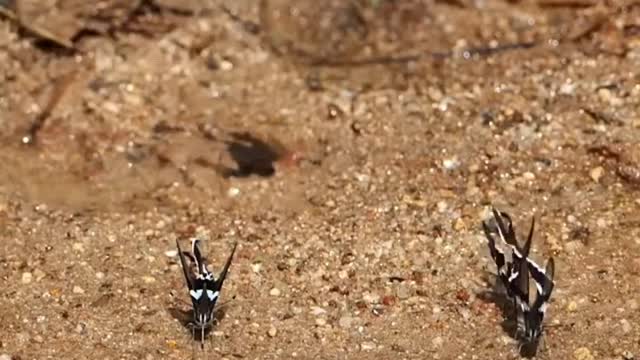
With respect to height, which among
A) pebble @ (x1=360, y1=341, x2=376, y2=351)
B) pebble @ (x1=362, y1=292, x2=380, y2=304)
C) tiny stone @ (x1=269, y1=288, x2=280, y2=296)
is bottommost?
tiny stone @ (x1=269, y1=288, x2=280, y2=296)

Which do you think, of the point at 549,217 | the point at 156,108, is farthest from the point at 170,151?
the point at 549,217

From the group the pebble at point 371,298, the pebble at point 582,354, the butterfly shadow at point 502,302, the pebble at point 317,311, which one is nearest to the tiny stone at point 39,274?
the pebble at point 317,311

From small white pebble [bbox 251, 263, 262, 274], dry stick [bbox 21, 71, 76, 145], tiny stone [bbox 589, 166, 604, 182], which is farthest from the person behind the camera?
dry stick [bbox 21, 71, 76, 145]

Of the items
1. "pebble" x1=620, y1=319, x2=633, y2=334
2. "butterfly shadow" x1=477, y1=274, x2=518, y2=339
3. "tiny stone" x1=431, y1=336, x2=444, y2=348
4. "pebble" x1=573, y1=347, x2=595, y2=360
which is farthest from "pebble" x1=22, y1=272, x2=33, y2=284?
"pebble" x1=620, y1=319, x2=633, y2=334

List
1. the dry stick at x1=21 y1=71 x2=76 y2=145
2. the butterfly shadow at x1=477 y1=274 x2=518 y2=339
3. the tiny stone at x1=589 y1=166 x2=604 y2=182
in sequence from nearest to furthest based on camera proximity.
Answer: the butterfly shadow at x1=477 y1=274 x2=518 y2=339 → the tiny stone at x1=589 y1=166 x2=604 y2=182 → the dry stick at x1=21 y1=71 x2=76 y2=145

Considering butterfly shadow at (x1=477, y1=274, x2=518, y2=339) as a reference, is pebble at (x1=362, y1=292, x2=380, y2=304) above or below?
below

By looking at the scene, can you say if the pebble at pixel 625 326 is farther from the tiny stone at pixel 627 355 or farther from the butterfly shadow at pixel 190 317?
the butterfly shadow at pixel 190 317

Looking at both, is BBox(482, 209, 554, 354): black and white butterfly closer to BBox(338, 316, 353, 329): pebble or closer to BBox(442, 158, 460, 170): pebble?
BBox(338, 316, 353, 329): pebble
